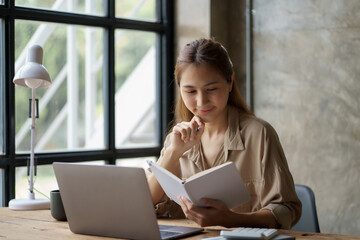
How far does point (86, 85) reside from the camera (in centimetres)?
411

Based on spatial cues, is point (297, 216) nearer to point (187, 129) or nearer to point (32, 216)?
point (187, 129)

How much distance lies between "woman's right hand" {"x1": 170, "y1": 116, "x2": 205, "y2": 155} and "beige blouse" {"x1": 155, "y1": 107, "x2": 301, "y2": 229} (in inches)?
3.1

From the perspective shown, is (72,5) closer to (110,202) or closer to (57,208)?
(57,208)

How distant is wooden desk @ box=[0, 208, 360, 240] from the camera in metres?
2.15

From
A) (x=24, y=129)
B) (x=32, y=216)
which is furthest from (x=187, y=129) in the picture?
(x=24, y=129)

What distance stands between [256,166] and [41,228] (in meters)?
0.93

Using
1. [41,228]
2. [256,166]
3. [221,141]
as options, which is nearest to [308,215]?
[256,166]

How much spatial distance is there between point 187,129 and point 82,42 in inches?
66.2

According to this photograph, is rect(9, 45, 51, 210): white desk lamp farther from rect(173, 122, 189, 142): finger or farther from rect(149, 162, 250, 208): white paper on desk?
rect(149, 162, 250, 208): white paper on desk

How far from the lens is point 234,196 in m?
2.12

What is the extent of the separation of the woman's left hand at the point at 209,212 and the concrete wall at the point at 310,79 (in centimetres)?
203

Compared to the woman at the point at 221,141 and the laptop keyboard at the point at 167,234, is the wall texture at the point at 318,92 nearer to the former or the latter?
the woman at the point at 221,141

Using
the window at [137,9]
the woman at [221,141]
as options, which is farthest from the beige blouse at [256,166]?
the window at [137,9]

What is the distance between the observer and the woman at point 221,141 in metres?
2.46
